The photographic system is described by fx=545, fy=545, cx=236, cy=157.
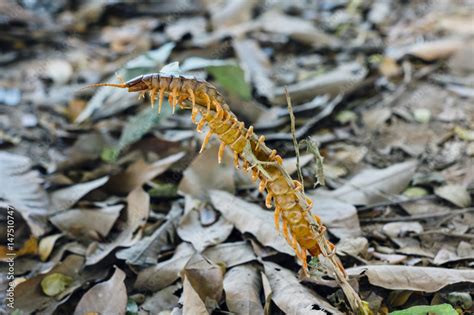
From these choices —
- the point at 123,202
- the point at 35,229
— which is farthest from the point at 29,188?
the point at 123,202

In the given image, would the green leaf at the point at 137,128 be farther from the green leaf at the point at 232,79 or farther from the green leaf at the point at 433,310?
the green leaf at the point at 433,310

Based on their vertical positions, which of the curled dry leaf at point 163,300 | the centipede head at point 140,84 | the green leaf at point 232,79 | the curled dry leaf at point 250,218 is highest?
the centipede head at point 140,84

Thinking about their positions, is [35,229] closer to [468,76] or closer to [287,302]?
[287,302]

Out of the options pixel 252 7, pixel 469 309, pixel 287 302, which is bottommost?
pixel 469 309

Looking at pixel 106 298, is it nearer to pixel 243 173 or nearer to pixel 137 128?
pixel 243 173

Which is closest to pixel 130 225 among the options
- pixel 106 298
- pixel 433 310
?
pixel 106 298

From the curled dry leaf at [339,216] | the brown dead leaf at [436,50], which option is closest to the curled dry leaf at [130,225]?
the curled dry leaf at [339,216]

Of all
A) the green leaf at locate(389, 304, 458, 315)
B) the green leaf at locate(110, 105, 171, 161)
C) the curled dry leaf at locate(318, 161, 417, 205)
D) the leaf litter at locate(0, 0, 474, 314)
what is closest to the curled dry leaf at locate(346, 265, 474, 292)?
the leaf litter at locate(0, 0, 474, 314)
